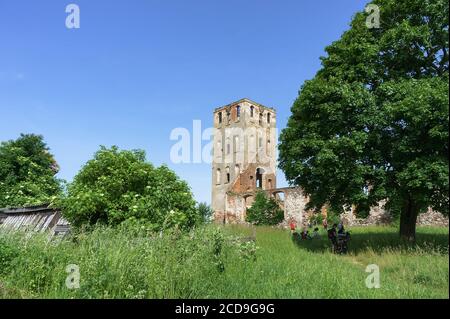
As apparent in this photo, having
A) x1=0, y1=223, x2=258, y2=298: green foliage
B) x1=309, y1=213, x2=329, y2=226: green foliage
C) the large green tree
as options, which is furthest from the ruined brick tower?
x1=0, y1=223, x2=258, y2=298: green foliage

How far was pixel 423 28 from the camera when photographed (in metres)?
14.3

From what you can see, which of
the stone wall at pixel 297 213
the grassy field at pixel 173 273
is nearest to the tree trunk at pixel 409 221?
the stone wall at pixel 297 213

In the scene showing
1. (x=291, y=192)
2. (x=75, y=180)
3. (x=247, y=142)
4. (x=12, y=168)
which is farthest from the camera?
(x=247, y=142)

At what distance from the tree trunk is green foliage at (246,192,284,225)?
27336mm

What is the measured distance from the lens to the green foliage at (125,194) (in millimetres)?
13070

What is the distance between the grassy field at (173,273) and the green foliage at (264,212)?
3342 cm

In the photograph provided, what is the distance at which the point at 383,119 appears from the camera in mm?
13766

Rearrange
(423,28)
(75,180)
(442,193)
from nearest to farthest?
(442,193) < (423,28) < (75,180)

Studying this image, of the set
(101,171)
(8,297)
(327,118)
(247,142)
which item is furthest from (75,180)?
(247,142)

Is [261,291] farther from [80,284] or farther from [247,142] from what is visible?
[247,142]

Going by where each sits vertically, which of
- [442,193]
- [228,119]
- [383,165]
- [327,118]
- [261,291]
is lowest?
[261,291]

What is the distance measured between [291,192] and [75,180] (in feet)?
95.6

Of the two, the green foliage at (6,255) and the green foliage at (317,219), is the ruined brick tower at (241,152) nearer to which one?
the green foliage at (317,219)

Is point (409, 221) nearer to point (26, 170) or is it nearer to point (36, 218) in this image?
point (36, 218)
